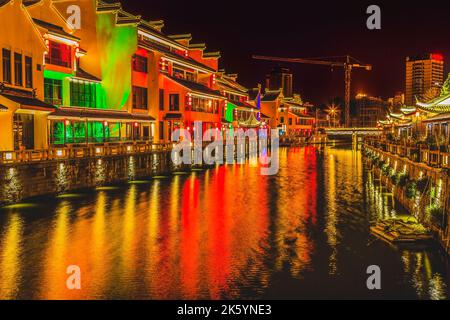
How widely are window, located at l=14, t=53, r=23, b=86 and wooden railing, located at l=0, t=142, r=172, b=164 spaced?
4910 millimetres

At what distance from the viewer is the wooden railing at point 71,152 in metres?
25.4

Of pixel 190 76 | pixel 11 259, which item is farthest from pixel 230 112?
pixel 11 259

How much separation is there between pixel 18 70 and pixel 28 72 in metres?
1.08

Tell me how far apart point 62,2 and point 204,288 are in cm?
A: 3986

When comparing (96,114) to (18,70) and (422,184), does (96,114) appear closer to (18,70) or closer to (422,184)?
(18,70)

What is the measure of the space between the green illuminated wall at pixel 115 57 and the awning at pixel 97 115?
177 centimetres

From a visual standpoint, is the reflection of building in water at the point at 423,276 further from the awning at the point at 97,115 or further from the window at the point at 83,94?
the window at the point at 83,94

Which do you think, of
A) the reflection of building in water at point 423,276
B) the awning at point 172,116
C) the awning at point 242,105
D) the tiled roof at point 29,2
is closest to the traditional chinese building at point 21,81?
the tiled roof at point 29,2

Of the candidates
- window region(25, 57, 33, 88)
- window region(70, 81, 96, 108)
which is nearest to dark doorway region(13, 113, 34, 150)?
window region(25, 57, 33, 88)

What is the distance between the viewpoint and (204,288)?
41.3 feet

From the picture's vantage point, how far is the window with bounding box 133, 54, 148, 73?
49.7 metres

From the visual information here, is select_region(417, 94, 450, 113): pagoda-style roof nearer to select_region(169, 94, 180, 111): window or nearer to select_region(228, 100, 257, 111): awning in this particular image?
select_region(169, 94, 180, 111): window
